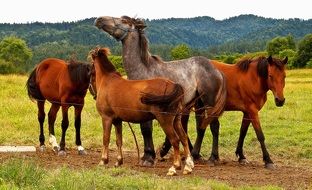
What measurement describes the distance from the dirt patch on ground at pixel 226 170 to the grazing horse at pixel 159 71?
88 centimetres

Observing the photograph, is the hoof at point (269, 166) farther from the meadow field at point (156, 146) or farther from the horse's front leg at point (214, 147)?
the horse's front leg at point (214, 147)

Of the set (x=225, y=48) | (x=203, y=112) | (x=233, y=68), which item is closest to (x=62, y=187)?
(x=203, y=112)

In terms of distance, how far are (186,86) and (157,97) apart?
5.76 feet

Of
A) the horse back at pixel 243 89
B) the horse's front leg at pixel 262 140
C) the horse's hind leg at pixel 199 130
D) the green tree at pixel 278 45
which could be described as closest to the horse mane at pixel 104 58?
the horse's hind leg at pixel 199 130

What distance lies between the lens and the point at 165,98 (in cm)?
916

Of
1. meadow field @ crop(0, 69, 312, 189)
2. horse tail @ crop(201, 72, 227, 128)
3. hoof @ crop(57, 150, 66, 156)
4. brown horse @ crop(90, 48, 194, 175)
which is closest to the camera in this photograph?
meadow field @ crop(0, 69, 312, 189)

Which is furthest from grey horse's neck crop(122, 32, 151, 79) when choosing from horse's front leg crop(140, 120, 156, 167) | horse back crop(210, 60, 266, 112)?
horse back crop(210, 60, 266, 112)

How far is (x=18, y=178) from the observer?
7777mm

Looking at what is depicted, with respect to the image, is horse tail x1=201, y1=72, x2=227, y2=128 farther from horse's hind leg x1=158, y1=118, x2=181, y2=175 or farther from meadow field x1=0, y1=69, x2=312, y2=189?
horse's hind leg x1=158, y1=118, x2=181, y2=175

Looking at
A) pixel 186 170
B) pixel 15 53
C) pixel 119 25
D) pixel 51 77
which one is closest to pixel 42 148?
pixel 51 77

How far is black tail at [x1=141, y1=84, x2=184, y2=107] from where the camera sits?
9172 millimetres

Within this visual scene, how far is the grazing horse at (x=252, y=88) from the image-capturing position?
1084 centimetres

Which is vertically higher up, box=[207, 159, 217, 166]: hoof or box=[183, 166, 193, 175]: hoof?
box=[183, 166, 193, 175]: hoof

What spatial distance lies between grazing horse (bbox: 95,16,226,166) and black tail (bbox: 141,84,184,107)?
1362 millimetres
